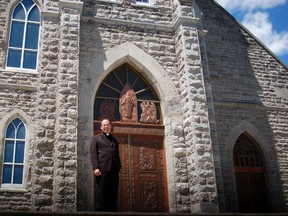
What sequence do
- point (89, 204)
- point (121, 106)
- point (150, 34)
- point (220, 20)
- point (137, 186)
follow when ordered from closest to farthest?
point (89, 204) → point (137, 186) → point (121, 106) → point (150, 34) → point (220, 20)

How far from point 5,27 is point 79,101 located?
11.6 ft

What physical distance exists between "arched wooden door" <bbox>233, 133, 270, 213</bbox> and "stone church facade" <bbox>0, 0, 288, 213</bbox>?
4cm

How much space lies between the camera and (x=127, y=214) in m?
6.05

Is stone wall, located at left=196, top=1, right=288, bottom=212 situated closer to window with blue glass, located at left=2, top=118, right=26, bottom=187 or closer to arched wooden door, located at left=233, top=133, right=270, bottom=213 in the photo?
arched wooden door, located at left=233, top=133, right=270, bottom=213

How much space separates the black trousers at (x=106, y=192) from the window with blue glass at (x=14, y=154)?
11.8ft

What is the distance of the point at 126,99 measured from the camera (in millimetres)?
11055

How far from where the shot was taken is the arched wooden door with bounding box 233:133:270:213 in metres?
12.1

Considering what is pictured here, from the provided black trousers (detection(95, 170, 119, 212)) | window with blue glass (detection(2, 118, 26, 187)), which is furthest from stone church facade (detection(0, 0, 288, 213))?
black trousers (detection(95, 170, 119, 212))

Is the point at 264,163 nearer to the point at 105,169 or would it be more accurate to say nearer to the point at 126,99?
the point at 126,99

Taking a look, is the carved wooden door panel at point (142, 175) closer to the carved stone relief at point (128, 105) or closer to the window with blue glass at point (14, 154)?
the carved stone relief at point (128, 105)

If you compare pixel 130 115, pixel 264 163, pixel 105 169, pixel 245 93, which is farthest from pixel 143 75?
pixel 264 163

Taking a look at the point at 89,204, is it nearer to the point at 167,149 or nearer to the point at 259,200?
the point at 167,149

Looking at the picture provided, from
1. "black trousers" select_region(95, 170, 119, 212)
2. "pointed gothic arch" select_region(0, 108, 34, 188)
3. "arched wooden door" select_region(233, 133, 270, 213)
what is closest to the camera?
"black trousers" select_region(95, 170, 119, 212)

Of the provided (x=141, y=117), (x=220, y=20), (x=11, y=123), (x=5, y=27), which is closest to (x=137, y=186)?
(x=141, y=117)
